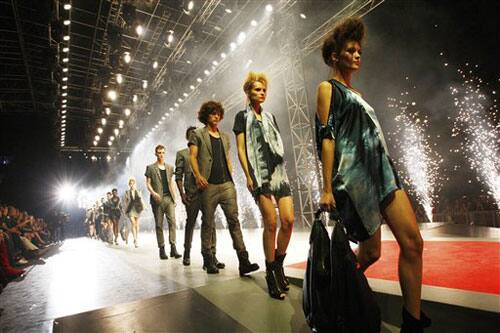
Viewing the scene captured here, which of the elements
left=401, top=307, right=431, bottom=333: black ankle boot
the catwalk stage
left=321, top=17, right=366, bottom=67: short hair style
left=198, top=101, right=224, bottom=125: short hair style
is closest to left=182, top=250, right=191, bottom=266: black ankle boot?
the catwalk stage

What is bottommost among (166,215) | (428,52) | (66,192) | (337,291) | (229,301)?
(229,301)

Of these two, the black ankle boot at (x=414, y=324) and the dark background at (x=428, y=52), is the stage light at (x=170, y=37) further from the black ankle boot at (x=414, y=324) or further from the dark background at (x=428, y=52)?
the black ankle boot at (x=414, y=324)

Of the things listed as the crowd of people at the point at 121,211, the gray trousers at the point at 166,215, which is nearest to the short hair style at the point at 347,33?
the gray trousers at the point at 166,215

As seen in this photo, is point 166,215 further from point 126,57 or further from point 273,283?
point 126,57

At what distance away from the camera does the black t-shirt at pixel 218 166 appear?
10.8 ft

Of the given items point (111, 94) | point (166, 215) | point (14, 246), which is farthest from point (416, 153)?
point (111, 94)

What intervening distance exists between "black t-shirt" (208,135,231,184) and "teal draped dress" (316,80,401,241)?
188cm

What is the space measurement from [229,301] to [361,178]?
4.70ft

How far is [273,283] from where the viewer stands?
2191mm

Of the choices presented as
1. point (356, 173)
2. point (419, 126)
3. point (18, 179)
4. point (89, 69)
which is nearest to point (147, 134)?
point (89, 69)

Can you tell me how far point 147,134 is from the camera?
18.5 meters

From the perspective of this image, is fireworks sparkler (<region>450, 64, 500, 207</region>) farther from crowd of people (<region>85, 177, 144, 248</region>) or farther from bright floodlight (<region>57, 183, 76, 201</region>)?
bright floodlight (<region>57, 183, 76, 201</region>)

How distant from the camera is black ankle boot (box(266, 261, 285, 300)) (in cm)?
214

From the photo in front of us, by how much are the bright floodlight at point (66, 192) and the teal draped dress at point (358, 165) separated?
1025 inches
